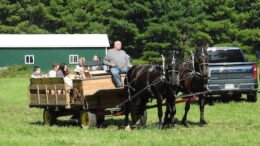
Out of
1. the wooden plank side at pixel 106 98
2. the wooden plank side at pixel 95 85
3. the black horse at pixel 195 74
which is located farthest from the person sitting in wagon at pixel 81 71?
the black horse at pixel 195 74

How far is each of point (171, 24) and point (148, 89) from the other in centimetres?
5565

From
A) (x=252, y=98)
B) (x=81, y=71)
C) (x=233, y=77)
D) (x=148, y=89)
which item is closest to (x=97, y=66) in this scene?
(x=81, y=71)

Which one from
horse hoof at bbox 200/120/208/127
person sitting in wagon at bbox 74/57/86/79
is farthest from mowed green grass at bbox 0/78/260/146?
person sitting in wagon at bbox 74/57/86/79

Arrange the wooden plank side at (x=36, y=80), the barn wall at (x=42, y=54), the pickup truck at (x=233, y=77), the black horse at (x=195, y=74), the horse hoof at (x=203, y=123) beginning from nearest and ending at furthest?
the black horse at (x=195, y=74) < the horse hoof at (x=203, y=123) < the wooden plank side at (x=36, y=80) < the pickup truck at (x=233, y=77) < the barn wall at (x=42, y=54)

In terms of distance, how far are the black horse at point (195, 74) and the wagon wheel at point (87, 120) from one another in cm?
248

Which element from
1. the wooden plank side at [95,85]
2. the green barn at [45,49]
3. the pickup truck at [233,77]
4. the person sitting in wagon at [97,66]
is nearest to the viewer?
the wooden plank side at [95,85]

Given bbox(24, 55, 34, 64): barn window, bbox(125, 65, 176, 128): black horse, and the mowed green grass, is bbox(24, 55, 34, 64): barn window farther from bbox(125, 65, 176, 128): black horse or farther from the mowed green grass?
bbox(125, 65, 176, 128): black horse

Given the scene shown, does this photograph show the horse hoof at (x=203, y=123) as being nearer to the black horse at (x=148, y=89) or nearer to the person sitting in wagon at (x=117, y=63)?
the black horse at (x=148, y=89)

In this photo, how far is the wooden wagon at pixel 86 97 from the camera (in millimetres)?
16500

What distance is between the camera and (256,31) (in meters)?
67.8

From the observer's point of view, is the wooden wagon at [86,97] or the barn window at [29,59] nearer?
the wooden wagon at [86,97]

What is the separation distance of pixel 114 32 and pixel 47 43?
9534mm

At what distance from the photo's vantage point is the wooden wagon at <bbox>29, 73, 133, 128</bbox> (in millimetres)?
16500

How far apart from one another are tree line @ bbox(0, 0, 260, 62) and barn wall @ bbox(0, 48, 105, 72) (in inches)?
215
